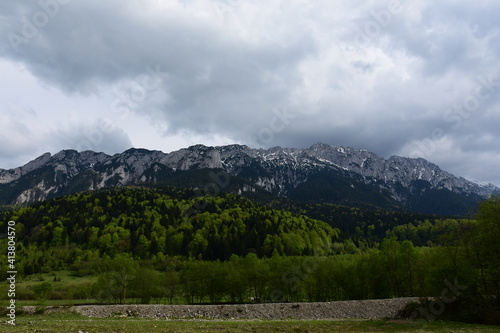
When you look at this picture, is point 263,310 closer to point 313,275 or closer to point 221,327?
point 313,275

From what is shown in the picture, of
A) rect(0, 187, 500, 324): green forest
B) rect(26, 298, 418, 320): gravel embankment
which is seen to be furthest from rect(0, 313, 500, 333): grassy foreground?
rect(26, 298, 418, 320): gravel embankment

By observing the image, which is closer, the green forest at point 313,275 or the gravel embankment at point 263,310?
the green forest at point 313,275

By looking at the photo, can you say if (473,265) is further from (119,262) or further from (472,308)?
(119,262)

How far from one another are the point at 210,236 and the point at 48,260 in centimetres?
8916

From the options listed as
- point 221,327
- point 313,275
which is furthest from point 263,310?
point 221,327

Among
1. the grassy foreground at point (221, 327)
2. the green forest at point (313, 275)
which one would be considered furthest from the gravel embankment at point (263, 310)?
the grassy foreground at point (221, 327)

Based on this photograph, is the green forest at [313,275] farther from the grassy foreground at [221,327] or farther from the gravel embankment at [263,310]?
the grassy foreground at [221,327]

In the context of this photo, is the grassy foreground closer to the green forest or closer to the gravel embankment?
the green forest

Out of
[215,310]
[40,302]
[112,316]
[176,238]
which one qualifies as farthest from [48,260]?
[215,310]

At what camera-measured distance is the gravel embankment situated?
58688 millimetres

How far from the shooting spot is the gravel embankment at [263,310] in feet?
193

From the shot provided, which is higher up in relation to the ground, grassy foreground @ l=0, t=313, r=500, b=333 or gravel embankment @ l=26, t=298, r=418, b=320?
grassy foreground @ l=0, t=313, r=500, b=333

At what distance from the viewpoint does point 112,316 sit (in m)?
59.0

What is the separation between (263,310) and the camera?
62594 mm
